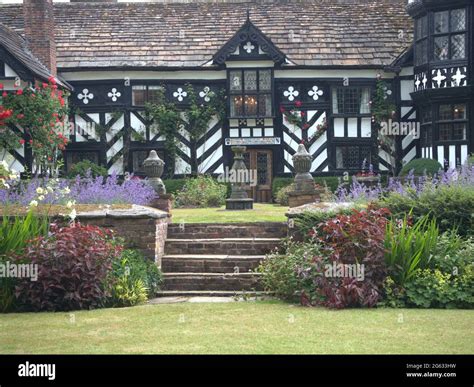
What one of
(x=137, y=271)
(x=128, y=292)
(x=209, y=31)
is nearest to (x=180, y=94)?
(x=209, y=31)

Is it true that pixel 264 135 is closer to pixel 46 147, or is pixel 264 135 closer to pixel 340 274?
pixel 46 147

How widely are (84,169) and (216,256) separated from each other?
1165 cm

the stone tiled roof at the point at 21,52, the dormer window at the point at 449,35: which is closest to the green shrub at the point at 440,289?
the dormer window at the point at 449,35

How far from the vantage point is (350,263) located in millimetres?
10008

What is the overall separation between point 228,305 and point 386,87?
16.7 meters

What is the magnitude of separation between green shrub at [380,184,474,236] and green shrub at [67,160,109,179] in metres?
12.8

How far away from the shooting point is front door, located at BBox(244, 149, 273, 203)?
81.4 ft

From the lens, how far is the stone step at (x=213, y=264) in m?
11.6

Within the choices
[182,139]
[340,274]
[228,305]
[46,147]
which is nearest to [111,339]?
[228,305]

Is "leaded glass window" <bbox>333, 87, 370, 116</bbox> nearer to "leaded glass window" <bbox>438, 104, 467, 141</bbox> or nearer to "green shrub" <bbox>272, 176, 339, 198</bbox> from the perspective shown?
"green shrub" <bbox>272, 176, 339, 198</bbox>

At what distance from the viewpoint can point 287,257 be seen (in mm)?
10727

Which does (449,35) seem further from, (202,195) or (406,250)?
(406,250)

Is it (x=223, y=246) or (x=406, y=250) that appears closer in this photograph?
(x=406, y=250)

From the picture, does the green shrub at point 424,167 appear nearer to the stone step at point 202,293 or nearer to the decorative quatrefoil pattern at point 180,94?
the decorative quatrefoil pattern at point 180,94
